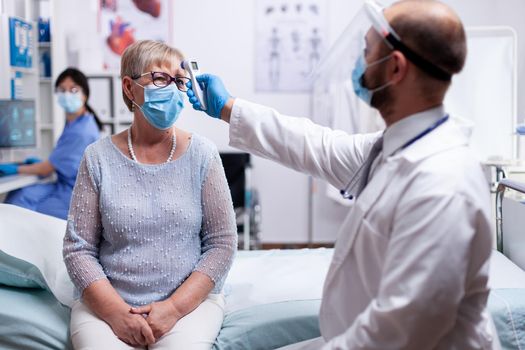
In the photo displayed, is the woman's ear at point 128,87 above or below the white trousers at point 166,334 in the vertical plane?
above

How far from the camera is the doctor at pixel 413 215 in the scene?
101 cm

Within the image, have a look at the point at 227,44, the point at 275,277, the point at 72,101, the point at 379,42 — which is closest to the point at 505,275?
the point at 275,277

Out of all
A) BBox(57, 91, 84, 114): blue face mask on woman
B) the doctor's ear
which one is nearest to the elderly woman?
the doctor's ear

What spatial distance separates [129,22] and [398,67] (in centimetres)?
410

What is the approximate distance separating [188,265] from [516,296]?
86cm

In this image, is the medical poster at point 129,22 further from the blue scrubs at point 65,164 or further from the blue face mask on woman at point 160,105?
the blue face mask on woman at point 160,105

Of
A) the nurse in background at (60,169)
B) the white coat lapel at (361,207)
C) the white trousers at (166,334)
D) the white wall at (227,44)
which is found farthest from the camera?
the white wall at (227,44)

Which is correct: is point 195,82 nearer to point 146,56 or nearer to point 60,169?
point 146,56

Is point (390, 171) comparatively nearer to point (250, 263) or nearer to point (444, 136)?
point (444, 136)

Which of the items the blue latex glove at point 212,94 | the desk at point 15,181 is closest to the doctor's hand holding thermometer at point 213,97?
the blue latex glove at point 212,94

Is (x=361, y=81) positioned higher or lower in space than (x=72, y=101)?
higher

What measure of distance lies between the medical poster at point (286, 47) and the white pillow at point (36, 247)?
3.14 meters

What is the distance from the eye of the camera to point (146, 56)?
5.65ft

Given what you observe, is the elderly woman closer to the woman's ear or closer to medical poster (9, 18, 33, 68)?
the woman's ear
